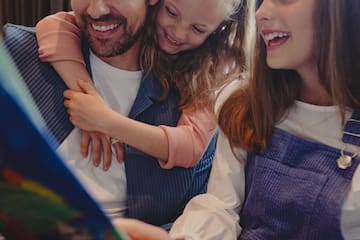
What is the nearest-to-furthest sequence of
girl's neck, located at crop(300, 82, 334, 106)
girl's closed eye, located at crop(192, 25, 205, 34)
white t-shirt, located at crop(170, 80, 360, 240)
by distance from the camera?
white t-shirt, located at crop(170, 80, 360, 240) → girl's neck, located at crop(300, 82, 334, 106) → girl's closed eye, located at crop(192, 25, 205, 34)

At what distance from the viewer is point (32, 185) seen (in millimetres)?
326

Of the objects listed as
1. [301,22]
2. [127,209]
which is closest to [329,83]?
[301,22]

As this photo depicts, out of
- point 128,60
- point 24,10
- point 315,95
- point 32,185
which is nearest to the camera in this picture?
point 32,185

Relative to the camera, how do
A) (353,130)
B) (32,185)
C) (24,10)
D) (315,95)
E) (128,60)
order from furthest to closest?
(24,10)
(128,60)
(315,95)
(353,130)
(32,185)

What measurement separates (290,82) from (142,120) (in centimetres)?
31

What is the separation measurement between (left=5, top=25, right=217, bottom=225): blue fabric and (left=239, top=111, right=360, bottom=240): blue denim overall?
0.16 meters

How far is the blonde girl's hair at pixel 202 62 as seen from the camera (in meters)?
1.06

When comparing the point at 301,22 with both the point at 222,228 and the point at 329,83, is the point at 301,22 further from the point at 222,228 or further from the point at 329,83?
the point at 222,228

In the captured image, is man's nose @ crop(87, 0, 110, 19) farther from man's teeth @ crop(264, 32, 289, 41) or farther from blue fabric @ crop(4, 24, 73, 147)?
man's teeth @ crop(264, 32, 289, 41)

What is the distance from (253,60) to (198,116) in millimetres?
165

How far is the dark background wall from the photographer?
7.01 feet

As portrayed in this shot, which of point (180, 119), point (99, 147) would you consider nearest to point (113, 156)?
point (99, 147)

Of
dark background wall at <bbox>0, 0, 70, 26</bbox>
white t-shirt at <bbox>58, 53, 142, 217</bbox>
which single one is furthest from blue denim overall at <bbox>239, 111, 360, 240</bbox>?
dark background wall at <bbox>0, 0, 70, 26</bbox>

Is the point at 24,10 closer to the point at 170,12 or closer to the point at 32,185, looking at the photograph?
the point at 170,12
